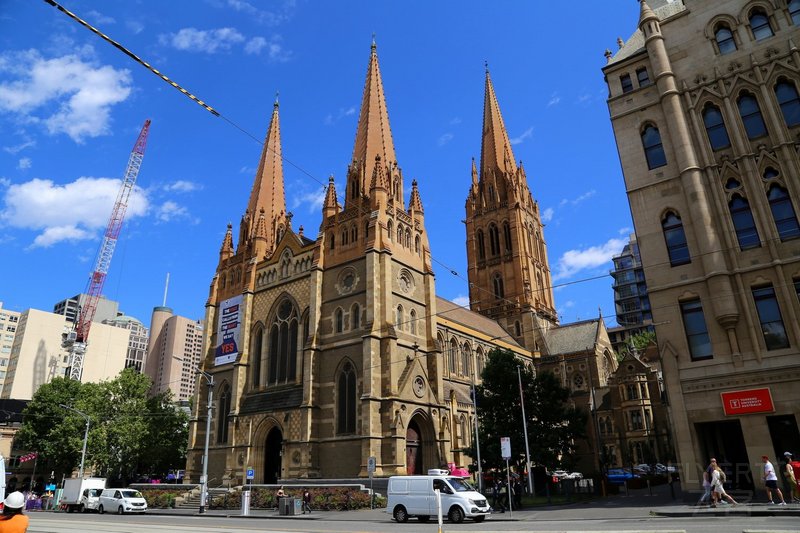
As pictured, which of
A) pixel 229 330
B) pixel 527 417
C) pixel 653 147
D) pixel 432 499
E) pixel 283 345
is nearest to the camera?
pixel 432 499

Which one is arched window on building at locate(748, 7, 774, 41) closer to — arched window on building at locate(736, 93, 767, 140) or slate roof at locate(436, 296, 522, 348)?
arched window on building at locate(736, 93, 767, 140)

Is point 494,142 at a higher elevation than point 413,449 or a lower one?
higher

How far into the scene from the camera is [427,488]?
20.5 metres

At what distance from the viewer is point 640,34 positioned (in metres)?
27.2

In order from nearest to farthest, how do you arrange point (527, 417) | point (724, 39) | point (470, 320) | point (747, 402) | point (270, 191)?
point (747, 402) → point (724, 39) → point (527, 417) → point (270, 191) → point (470, 320)

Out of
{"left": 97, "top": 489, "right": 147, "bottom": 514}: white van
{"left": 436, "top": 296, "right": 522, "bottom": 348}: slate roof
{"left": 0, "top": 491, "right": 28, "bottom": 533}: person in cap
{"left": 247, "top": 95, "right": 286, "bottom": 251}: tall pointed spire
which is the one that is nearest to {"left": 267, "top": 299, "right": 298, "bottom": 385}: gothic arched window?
{"left": 247, "top": 95, "right": 286, "bottom": 251}: tall pointed spire

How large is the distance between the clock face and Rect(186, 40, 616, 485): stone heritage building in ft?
0.39

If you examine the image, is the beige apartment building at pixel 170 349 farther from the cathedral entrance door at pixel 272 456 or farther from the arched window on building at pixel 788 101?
the arched window on building at pixel 788 101

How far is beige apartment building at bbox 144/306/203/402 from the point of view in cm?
17250

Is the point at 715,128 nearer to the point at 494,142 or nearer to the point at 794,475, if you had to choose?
the point at 794,475

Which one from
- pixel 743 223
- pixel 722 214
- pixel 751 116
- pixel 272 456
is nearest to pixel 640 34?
pixel 751 116

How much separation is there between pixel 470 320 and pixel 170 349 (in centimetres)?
14735

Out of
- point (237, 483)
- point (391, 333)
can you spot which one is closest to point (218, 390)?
point (237, 483)

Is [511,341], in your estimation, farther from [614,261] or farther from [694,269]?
[614,261]
